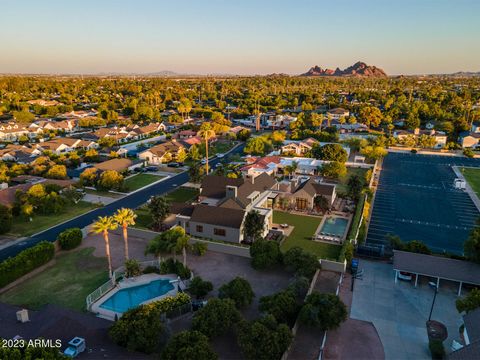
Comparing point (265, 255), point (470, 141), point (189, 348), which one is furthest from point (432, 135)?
point (189, 348)

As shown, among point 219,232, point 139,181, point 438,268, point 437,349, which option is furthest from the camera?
point 139,181

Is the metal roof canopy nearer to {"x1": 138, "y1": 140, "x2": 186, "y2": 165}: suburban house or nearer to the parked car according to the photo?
Result: the parked car

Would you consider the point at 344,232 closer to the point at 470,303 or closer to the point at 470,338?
the point at 470,303

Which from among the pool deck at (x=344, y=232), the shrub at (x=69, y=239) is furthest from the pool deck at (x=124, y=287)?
the pool deck at (x=344, y=232)

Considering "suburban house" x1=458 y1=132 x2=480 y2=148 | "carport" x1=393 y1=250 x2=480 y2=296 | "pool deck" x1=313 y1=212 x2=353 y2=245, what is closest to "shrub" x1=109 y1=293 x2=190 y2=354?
"carport" x1=393 y1=250 x2=480 y2=296

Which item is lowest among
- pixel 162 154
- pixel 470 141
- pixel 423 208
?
pixel 423 208

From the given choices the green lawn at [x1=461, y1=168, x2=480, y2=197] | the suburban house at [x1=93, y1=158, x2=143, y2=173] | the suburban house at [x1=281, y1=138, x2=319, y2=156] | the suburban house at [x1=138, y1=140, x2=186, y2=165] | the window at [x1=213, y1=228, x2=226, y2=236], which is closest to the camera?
the window at [x1=213, y1=228, x2=226, y2=236]
